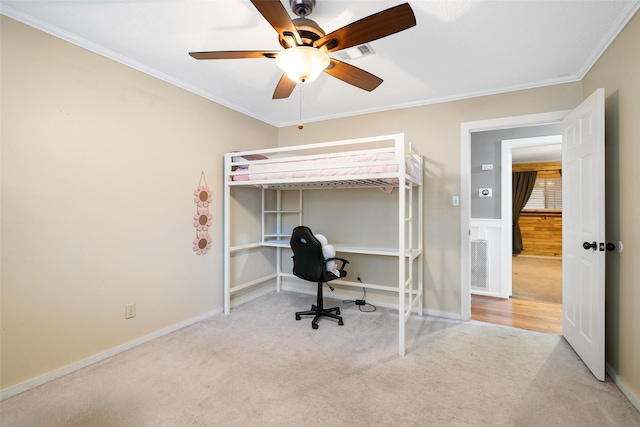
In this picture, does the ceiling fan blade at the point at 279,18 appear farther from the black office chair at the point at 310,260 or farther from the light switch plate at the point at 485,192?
the light switch plate at the point at 485,192

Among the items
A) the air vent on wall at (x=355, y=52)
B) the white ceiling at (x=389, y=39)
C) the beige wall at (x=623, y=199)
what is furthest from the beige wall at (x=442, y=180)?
the air vent on wall at (x=355, y=52)

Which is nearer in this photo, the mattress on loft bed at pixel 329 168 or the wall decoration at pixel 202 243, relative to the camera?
the mattress on loft bed at pixel 329 168

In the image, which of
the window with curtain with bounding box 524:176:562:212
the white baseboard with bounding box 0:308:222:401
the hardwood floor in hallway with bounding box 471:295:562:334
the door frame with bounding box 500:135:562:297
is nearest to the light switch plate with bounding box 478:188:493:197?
the door frame with bounding box 500:135:562:297

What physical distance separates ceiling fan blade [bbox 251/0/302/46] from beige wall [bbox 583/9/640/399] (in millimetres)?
2000

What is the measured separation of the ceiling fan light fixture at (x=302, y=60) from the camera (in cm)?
144

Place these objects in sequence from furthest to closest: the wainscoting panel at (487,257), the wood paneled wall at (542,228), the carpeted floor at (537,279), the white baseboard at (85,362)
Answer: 1. the wood paneled wall at (542,228)
2. the carpeted floor at (537,279)
3. the wainscoting panel at (487,257)
4. the white baseboard at (85,362)

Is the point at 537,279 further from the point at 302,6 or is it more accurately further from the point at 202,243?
the point at 302,6

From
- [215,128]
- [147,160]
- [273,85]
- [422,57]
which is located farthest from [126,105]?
[422,57]

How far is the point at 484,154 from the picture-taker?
3.86m

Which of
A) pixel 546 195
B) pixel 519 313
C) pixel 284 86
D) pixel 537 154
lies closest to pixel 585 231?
pixel 519 313

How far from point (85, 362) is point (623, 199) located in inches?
151

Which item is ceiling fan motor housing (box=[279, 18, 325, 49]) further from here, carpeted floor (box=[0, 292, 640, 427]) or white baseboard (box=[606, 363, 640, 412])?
white baseboard (box=[606, 363, 640, 412])

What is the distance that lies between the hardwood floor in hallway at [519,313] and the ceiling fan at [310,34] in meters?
2.95

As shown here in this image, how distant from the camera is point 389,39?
1.99 meters
